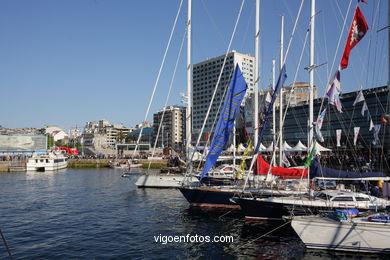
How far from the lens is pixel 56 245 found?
738 inches

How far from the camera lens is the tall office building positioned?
15200cm

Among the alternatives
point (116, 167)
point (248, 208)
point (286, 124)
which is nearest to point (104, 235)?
point (248, 208)

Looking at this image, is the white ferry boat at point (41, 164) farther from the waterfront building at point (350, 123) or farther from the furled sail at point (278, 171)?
the furled sail at point (278, 171)

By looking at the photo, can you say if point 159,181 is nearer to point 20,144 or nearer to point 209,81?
point 20,144

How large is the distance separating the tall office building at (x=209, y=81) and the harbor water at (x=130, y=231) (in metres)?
120

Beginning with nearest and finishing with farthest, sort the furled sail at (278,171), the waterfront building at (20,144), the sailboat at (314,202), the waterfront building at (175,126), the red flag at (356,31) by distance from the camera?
the red flag at (356,31)
the sailboat at (314,202)
the furled sail at (278,171)
the waterfront building at (20,144)
the waterfront building at (175,126)

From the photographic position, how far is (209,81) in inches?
6358

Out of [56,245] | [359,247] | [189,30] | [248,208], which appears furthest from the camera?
[189,30]

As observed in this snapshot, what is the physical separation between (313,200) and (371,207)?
11.7 ft

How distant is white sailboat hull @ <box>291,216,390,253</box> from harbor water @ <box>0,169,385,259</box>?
1.54 ft

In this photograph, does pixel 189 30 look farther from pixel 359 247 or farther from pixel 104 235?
pixel 359 247

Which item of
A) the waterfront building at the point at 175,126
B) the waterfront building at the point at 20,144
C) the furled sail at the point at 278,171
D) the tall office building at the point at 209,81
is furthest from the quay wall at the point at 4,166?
the waterfront building at the point at 175,126

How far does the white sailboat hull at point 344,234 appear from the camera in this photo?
16.2 metres

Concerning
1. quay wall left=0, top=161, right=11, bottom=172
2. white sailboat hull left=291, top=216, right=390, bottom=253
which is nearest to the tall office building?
quay wall left=0, top=161, right=11, bottom=172
